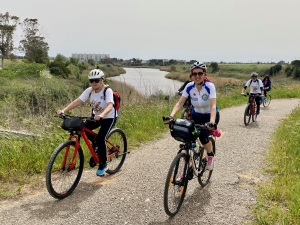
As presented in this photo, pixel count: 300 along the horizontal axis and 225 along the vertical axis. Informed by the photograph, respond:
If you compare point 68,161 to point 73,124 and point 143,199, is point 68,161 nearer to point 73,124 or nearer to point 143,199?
point 73,124

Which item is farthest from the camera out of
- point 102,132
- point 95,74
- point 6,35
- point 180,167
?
point 6,35

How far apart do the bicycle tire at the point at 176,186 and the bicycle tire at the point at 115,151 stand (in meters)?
1.63

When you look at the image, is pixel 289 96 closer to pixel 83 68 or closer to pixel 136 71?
pixel 136 71

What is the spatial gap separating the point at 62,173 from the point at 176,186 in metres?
1.70

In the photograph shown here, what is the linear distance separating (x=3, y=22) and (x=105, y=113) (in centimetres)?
4443

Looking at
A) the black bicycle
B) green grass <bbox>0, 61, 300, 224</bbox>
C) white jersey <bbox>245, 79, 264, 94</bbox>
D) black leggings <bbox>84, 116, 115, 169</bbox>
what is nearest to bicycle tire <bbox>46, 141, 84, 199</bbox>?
black leggings <bbox>84, 116, 115, 169</bbox>

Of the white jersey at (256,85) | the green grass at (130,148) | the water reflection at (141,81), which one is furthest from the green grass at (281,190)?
the water reflection at (141,81)

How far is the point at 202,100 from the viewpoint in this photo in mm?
4094

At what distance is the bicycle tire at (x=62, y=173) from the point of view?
371cm

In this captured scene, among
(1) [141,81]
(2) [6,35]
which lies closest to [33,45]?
(2) [6,35]

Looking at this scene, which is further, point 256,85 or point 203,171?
point 256,85

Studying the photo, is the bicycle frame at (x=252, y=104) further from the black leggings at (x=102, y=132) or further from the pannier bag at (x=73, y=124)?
the pannier bag at (x=73, y=124)

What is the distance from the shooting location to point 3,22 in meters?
40.8

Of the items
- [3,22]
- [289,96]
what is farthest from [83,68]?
[289,96]
